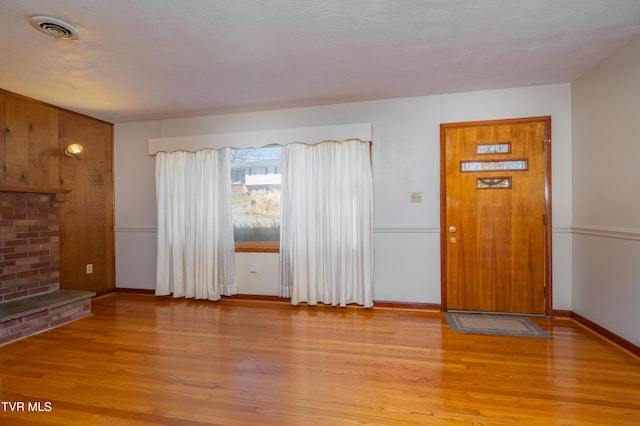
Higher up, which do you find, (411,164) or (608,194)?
(411,164)

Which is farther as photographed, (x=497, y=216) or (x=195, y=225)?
(x=195, y=225)

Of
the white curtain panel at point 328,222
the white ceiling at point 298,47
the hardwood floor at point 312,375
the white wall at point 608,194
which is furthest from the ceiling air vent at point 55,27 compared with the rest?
the white wall at point 608,194

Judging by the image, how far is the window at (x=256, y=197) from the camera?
410cm

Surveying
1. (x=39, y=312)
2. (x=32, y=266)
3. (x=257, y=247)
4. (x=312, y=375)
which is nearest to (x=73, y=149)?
(x=32, y=266)

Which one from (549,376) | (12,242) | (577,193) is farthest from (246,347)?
(577,193)

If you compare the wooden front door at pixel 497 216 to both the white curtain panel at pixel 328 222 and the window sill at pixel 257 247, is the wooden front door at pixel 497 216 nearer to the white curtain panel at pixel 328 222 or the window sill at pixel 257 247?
the white curtain panel at pixel 328 222

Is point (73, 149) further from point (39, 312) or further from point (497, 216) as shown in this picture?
point (497, 216)

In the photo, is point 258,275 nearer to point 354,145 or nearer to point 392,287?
point 392,287

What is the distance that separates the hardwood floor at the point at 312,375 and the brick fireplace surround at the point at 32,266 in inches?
7.6

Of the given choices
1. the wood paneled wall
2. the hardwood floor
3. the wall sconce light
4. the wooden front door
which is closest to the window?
the hardwood floor

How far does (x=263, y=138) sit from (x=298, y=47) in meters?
1.62

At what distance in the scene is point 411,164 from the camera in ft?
12.0

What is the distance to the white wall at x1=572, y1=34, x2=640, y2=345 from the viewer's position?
2473mm

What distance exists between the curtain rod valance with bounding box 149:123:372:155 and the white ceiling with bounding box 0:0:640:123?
363 mm
